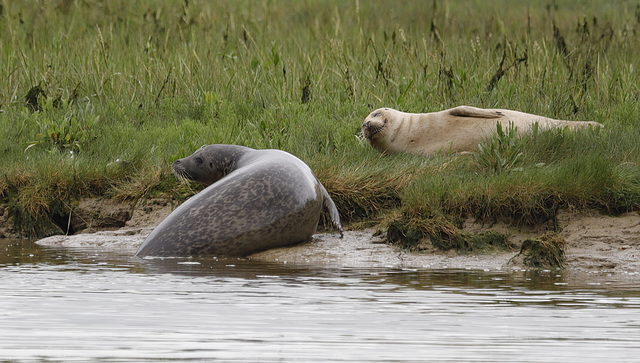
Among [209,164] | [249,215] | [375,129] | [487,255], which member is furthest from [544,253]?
[375,129]

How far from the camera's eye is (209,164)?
7.58m

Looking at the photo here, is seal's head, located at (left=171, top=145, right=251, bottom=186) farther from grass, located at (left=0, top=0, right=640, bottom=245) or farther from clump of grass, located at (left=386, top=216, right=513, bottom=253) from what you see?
clump of grass, located at (left=386, top=216, right=513, bottom=253)

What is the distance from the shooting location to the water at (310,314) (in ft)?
9.59

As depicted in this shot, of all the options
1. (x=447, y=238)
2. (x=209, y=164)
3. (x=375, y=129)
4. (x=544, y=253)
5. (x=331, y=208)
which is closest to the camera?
(x=544, y=253)

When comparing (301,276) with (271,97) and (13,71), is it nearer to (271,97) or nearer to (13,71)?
(271,97)

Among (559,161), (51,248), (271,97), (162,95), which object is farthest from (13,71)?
(559,161)

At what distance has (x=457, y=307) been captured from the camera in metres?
3.91

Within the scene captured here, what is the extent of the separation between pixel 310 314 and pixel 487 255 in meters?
2.75

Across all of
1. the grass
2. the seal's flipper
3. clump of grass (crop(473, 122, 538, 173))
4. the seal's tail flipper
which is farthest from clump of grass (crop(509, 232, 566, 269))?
the seal's flipper

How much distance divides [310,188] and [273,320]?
3162 mm

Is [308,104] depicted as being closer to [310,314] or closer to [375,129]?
[375,129]

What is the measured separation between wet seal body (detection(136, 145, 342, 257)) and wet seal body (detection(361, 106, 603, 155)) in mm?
1896

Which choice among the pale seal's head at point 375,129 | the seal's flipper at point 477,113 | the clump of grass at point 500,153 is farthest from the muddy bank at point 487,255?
the seal's flipper at point 477,113

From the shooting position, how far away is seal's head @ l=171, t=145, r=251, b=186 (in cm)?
752
